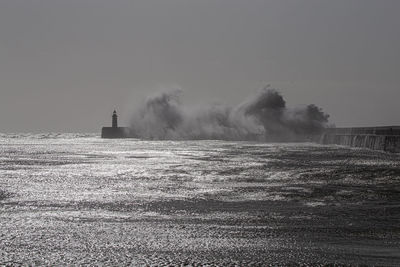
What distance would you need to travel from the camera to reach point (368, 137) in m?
55.1

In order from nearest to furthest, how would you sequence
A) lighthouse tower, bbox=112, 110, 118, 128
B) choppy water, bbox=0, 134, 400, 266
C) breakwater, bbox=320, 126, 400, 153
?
1. choppy water, bbox=0, 134, 400, 266
2. breakwater, bbox=320, 126, 400, 153
3. lighthouse tower, bbox=112, 110, 118, 128

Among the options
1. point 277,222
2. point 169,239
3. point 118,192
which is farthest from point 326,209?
point 118,192

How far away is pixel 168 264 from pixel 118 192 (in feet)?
30.3

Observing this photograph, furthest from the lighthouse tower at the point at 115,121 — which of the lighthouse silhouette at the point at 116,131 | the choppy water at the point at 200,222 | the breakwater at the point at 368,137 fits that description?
the choppy water at the point at 200,222

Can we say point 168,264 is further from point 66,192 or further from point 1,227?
point 66,192

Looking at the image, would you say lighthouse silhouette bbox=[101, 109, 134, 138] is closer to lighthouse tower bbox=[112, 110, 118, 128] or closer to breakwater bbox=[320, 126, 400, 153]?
lighthouse tower bbox=[112, 110, 118, 128]

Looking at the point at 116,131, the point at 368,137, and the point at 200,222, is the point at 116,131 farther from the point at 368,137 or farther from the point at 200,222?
the point at 200,222

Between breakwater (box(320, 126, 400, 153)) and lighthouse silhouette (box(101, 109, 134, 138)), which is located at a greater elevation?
breakwater (box(320, 126, 400, 153))

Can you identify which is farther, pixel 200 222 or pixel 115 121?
pixel 115 121

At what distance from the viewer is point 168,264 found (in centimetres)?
702

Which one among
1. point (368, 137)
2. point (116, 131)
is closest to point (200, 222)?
point (368, 137)

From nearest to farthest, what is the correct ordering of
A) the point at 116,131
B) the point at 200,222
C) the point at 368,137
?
the point at 200,222
the point at 368,137
the point at 116,131

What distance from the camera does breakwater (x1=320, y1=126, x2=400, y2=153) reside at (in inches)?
1830

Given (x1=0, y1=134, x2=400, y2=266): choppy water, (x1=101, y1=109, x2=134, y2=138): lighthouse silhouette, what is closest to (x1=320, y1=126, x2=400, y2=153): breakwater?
(x1=0, y1=134, x2=400, y2=266): choppy water
